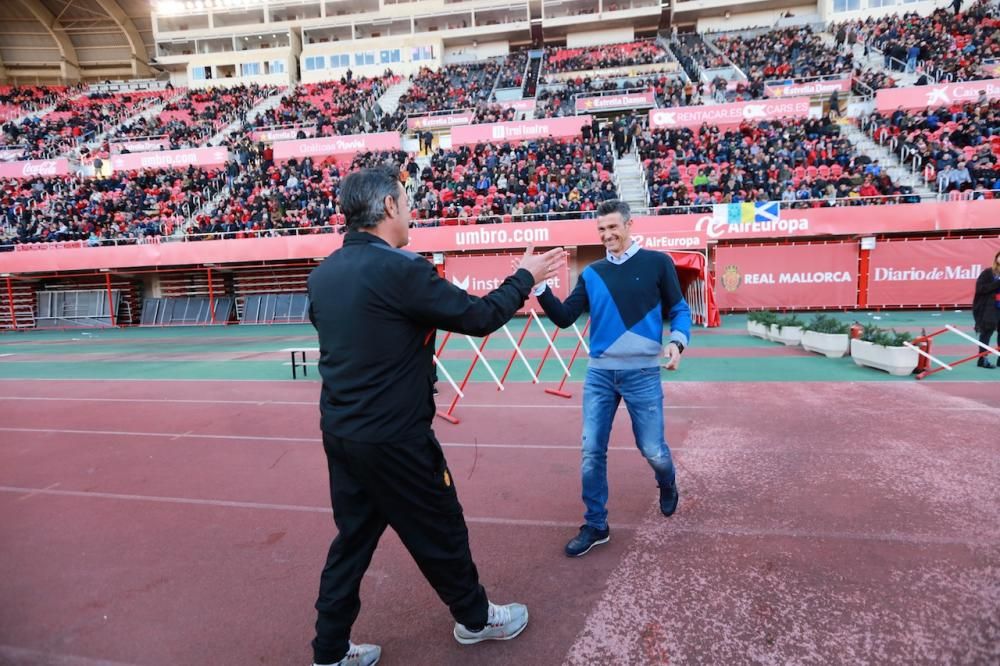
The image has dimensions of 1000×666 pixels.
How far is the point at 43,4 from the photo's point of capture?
4506 centimetres

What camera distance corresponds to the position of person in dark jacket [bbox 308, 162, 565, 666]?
2037 millimetres

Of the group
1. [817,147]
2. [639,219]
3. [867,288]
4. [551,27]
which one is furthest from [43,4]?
[867,288]

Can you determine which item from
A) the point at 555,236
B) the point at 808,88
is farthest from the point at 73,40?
the point at 808,88

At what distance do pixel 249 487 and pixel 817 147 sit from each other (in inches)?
907

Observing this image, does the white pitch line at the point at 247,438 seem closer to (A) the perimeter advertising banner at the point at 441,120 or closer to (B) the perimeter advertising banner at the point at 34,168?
(A) the perimeter advertising banner at the point at 441,120

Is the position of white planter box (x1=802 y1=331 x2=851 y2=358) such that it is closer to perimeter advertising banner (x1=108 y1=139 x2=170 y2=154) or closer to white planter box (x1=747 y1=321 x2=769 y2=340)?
white planter box (x1=747 y1=321 x2=769 y2=340)

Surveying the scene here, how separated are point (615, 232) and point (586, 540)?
79.5 inches

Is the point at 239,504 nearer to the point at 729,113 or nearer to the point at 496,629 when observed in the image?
the point at 496,629

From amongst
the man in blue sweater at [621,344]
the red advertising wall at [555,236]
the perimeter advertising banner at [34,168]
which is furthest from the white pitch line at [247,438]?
the perimeter advertising banner at [34,168]

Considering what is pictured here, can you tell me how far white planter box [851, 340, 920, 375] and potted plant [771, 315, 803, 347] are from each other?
2.22 m

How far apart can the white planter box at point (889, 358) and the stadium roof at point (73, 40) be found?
199 ft

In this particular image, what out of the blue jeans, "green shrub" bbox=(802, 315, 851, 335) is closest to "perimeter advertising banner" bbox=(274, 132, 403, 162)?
"green shrub" bbox=(802, 315, 851, 335)

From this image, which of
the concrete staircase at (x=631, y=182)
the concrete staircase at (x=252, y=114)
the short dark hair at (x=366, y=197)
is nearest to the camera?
the short dark hair at (x=366, y=197)

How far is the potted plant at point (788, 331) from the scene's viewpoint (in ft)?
36.5
